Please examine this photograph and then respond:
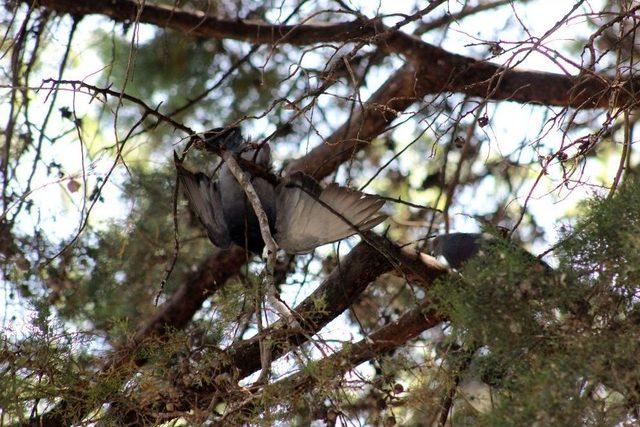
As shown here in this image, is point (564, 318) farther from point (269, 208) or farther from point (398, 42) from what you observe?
point (398, 42)

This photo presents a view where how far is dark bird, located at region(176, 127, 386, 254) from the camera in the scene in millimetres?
3271

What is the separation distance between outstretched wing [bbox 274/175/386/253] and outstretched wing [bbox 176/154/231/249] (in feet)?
0.86

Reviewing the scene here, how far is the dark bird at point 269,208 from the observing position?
10.7 feet

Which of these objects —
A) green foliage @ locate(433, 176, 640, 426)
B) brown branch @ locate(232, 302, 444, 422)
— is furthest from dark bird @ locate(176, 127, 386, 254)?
green foliage @ locate(433, 176, 640, 426)

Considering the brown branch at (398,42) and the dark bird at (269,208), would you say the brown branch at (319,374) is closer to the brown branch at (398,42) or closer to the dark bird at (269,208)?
the dark bird at (269,208)

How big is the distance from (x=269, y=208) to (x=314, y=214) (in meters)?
0.21

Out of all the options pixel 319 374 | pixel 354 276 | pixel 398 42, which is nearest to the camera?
pixel 319 374

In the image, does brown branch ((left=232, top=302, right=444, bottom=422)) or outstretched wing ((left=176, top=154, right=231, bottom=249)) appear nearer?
brown branch ((left=232, top=302, right=444, bottom=422))

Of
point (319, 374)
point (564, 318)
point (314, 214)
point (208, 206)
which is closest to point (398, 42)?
point (314, 214)

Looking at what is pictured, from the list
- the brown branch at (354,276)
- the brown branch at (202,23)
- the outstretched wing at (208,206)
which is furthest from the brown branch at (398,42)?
the brown branch at (354,276)

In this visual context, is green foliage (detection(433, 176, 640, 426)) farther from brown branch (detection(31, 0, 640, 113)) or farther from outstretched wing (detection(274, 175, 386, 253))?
brown branch (detection(31, 0, 640, 113))

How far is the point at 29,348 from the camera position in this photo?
7.47 ft

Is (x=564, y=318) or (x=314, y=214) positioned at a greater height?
(x=314, y=214)

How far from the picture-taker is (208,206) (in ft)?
12.0
